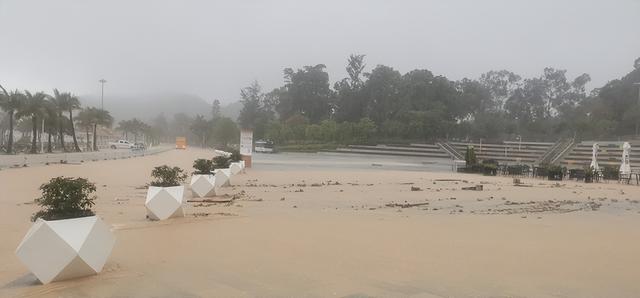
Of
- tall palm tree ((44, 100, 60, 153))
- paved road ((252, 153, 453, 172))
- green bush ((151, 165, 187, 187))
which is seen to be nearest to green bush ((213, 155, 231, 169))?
green bush ((151, 165, 187, 187))

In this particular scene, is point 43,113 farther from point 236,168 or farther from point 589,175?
point 589,175

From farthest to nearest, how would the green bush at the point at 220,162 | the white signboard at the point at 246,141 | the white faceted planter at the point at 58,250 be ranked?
the white signboard at the point at 246,141
the green bush at the point at 220,162
the white faceted planter at the point at 58,250

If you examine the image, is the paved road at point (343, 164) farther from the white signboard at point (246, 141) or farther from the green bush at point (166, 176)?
the green bush at point (166, 176)

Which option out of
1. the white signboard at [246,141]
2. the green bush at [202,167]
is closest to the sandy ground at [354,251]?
the green bush at [202,167]

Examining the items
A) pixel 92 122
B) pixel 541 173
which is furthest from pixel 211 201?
pixel 92 122

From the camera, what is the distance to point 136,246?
665 cm

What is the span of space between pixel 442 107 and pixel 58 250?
7257cm

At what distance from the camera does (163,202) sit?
29.0 feet

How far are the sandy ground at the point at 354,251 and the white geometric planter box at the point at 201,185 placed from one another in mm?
958

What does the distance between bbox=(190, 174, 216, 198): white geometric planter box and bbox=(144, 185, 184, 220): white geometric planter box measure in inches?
146

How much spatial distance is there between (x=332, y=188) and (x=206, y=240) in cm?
1031

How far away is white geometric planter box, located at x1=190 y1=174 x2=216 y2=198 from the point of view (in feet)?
42.0

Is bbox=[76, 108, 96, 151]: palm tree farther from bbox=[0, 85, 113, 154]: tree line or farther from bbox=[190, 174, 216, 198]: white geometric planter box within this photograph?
bbox=[190, 174, 216, 198]: white geometric planter box

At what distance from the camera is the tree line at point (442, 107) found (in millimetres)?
66750
